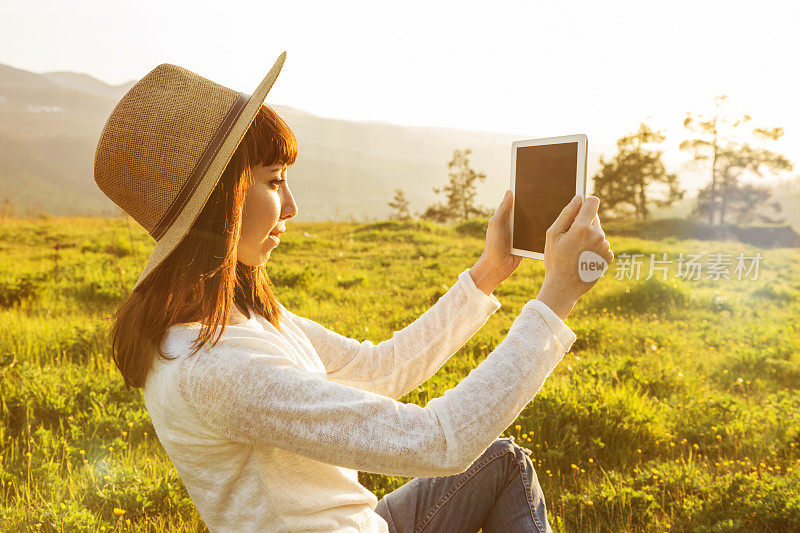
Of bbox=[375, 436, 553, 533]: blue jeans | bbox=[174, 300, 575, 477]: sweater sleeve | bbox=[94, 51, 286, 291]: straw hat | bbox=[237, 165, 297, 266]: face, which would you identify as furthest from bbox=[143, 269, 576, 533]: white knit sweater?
bbox=[375, 436, 553, 533]: blue jeans

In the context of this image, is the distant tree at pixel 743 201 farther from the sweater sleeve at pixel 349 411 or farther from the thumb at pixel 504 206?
the sweater sleeve at pixel 349 411

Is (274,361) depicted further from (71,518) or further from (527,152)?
(71,518)

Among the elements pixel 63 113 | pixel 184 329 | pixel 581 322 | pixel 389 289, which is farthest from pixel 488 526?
pixel 63 113

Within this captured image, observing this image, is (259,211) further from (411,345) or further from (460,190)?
(460,190)

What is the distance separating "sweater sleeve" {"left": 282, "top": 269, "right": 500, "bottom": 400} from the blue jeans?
0.41 m

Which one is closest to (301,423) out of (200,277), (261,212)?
(200,277)

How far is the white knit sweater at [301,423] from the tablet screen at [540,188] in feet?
1.55

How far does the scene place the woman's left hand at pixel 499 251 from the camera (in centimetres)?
218

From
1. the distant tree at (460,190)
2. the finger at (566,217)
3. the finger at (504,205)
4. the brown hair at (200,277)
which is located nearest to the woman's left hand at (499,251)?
the finger at (504,205)

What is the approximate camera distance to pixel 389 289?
8328mm

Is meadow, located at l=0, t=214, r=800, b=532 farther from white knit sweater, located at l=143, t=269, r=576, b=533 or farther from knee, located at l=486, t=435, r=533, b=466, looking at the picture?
white knit sweater, located at l=143, t=269, r=576, b=533

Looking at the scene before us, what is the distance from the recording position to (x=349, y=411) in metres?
1.41

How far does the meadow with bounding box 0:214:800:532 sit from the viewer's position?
3154mm

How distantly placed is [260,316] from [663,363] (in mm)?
4625
